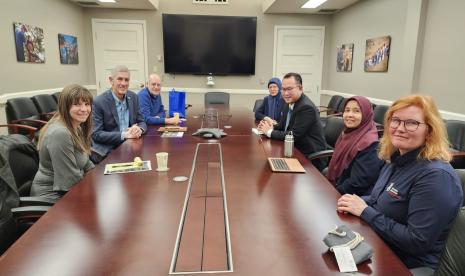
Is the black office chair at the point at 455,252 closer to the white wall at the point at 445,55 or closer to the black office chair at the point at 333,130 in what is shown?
the black office chair at the point at 333,130

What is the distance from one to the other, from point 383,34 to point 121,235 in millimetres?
5238

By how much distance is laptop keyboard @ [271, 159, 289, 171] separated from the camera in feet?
6.57

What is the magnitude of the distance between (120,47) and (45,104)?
265 centimetres

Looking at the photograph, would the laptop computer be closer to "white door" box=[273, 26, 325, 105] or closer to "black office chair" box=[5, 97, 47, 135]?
"black office chair" box=[5, 97, 47, 135]

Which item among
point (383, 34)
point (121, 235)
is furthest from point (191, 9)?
point (121, 235)

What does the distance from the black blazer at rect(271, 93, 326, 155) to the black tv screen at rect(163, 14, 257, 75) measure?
15.0 ft

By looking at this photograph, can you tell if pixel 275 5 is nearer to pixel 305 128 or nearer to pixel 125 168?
pixel 305 128

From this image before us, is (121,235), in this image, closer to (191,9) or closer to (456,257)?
(456,257)

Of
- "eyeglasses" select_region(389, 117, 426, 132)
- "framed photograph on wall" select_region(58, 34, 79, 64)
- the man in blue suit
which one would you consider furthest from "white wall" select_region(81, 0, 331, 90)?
"eyeglasses" select_region(389, 117, 426, 132)

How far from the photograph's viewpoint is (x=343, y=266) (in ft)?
3.34

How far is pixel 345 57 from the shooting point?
6512 mm

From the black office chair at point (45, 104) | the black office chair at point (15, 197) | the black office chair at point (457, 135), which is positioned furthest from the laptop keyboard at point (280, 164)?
the black office chair at point (45, 104)

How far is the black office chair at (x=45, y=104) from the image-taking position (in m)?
4.82

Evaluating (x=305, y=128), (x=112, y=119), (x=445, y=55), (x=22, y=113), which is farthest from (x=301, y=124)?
(x=22, y=113)
